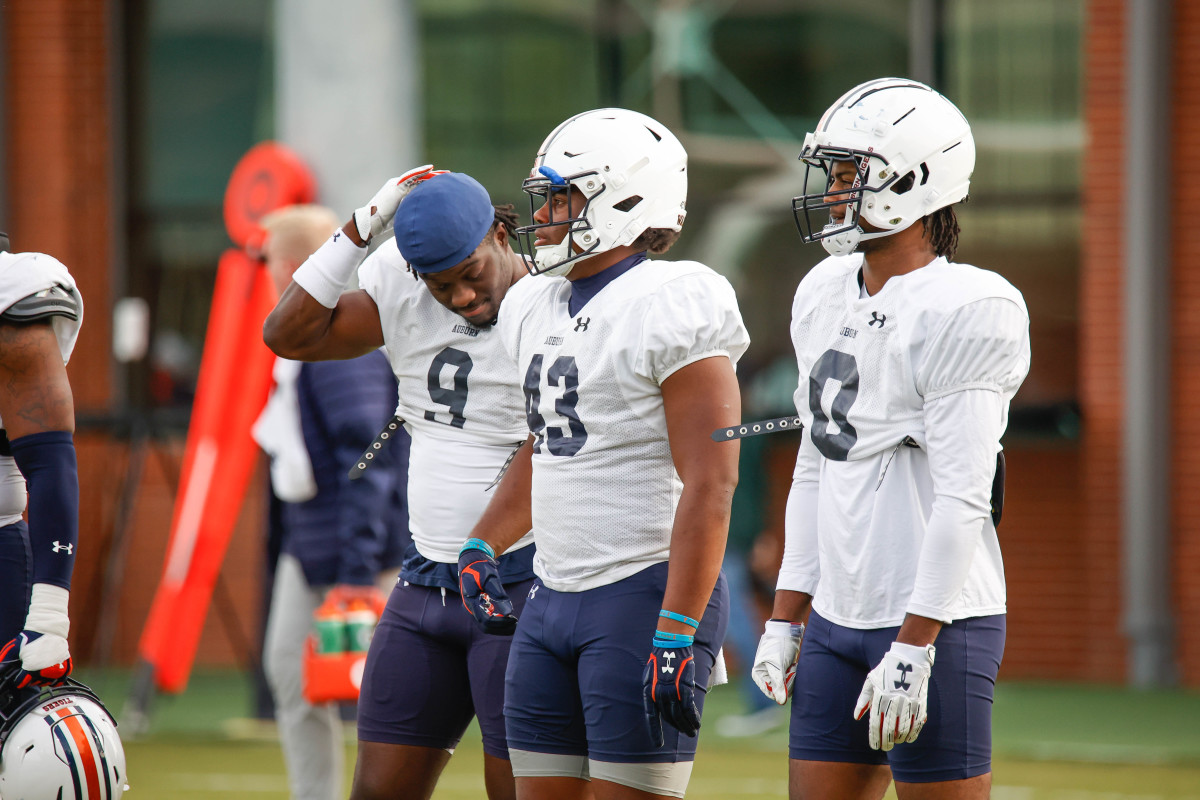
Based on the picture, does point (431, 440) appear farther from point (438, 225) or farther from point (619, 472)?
point (619, 472)

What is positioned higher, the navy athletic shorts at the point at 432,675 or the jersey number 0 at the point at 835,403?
the jersey number 0 at the point at 835,403

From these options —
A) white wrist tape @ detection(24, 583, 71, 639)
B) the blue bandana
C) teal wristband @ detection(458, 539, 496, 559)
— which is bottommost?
white wrist tape @ detection(24, 583, 71, 639)

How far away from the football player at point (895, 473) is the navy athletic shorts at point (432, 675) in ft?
2.21

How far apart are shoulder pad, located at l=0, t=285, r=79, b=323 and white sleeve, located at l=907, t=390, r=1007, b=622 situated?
1.99 m

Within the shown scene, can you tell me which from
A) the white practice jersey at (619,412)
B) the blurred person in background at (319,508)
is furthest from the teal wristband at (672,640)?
the blurred person in background at (319,508)

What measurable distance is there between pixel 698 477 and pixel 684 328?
29 cm

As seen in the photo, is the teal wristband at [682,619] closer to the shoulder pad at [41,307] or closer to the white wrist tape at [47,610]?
Answer: the white wrist tape at [47,610]

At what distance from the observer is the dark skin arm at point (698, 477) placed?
301cm

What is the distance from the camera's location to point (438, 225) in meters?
3.49

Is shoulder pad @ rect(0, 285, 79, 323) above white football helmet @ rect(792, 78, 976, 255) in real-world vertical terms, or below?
below

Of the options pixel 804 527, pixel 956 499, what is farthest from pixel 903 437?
pixel 804 527

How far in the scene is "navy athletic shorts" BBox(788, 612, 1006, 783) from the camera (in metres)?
3.02

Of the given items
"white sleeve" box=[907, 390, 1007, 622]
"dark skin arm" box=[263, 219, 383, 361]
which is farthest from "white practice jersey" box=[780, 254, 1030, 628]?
"dark skin arm" box=[263, 219, 383, 361]

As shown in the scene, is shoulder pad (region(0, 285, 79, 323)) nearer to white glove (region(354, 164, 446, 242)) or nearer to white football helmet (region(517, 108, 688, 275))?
white glove (region(354, 164, 446, 242))
